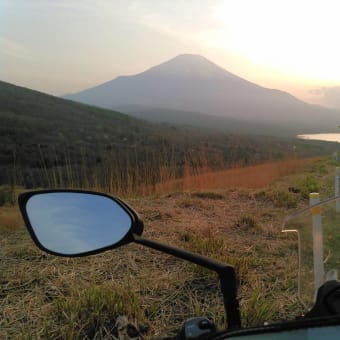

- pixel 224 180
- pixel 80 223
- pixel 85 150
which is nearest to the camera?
pixel 80 223

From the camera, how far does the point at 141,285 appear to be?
3230 millimetres

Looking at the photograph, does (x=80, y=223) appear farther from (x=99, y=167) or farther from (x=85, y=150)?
(x=85, y=150)

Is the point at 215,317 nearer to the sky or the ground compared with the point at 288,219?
nearer to the ground

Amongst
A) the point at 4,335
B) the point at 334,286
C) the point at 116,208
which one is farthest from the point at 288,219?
the point at 4,335

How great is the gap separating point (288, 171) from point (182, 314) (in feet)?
48.8

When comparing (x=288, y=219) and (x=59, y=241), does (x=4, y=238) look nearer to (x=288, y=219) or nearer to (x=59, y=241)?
(x=59, y=241)

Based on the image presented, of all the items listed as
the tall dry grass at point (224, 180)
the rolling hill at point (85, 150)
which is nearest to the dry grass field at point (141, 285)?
the rolling hill at point (85, 150)

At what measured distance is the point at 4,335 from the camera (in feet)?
8.21

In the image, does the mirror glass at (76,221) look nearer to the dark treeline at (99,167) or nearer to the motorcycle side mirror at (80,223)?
the motorcycle side mirror at (80,223)

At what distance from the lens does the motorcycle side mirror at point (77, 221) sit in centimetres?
108

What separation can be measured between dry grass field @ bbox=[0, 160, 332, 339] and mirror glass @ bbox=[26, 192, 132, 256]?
1451 millimetres

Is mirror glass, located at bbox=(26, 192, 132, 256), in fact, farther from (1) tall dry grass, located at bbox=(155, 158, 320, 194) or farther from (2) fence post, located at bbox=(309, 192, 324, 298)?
(1) tall dry grass, located at bbox=(155, 158, 320, 194)

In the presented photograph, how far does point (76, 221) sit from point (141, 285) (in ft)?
7.20

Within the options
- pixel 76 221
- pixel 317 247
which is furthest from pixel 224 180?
pixel 76 221
